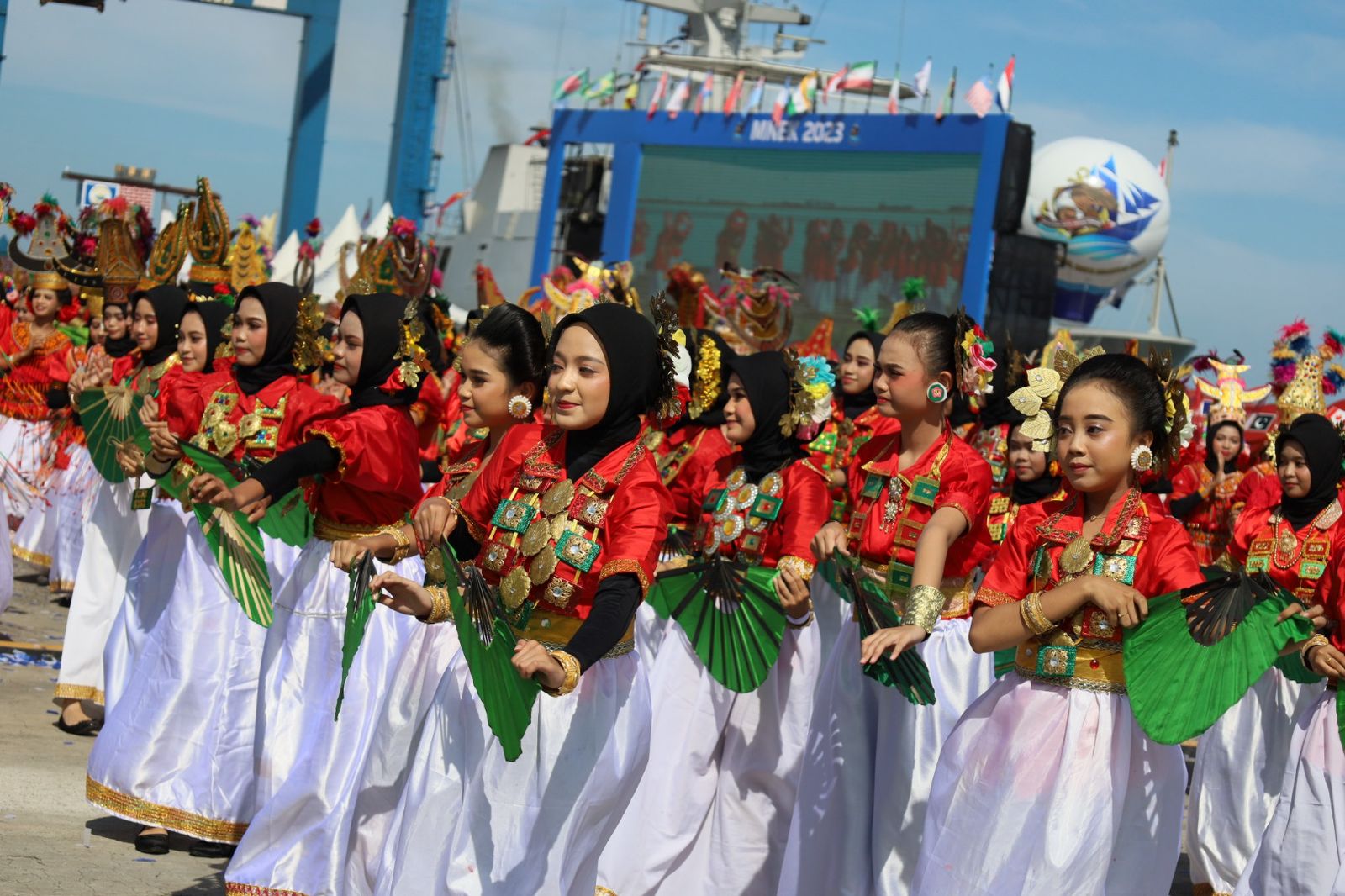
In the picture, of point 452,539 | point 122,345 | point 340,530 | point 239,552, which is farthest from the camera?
point 122,345

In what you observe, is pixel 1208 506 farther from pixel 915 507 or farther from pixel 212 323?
pixel 212 323

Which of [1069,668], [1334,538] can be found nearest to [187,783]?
[1069,668]

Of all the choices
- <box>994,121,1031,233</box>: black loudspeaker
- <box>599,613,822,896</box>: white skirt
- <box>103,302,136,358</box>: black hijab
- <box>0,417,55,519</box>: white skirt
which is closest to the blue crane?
<box>994,121,1031,233</box>: black loudspeaker

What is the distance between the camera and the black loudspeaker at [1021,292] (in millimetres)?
25984

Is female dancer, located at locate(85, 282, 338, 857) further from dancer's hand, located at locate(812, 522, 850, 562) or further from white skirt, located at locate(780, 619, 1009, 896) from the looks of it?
white skirt, located at locate(780, 619, 1009, 896)

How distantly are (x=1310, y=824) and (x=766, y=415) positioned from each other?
2.33 m

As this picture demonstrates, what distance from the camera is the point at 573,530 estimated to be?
13.5 ft

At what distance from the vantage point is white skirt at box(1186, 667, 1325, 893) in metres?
6.98

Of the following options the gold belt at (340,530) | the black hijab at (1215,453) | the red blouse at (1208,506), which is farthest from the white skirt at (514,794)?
the black hijab at (1215,453)

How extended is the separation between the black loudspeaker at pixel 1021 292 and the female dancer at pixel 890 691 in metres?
20.5

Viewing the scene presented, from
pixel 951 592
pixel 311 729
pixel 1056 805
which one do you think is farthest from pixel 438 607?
pixel 951 592

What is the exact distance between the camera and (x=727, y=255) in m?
30.5

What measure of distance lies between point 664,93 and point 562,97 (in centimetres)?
318

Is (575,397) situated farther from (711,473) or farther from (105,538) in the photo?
(105,538)
